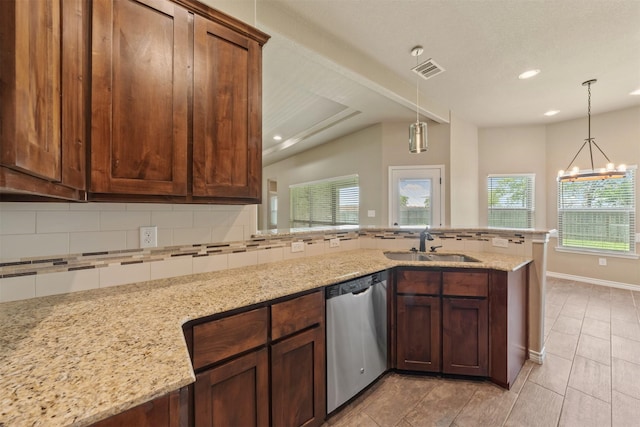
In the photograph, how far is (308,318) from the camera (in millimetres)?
1425

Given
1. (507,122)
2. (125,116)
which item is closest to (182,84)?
(125,116)

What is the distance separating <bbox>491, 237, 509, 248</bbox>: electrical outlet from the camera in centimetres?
233

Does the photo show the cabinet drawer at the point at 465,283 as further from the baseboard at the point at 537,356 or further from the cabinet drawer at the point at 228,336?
the cabinet drawer at the point at 228,336

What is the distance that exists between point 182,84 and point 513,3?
247 centimetres

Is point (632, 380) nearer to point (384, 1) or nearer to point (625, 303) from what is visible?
point (625, 303)

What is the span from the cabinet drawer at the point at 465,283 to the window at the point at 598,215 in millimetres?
4291

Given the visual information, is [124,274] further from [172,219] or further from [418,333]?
[418,333]

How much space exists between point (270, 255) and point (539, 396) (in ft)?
7.16

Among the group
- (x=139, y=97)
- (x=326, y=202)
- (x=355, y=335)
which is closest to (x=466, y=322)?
(x=355, y=335)

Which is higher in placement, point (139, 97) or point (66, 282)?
point (139, 97)

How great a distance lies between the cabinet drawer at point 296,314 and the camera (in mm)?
1294

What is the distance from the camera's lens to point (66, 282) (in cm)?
130

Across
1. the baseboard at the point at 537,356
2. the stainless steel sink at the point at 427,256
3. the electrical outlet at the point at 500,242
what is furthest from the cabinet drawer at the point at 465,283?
the baseboard at the point at 537,356

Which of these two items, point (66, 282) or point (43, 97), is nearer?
point (43, 97)
